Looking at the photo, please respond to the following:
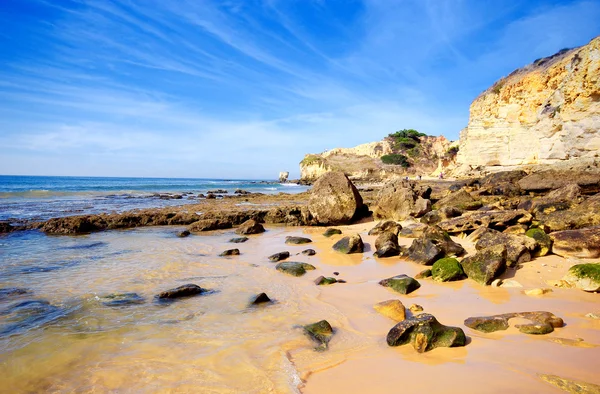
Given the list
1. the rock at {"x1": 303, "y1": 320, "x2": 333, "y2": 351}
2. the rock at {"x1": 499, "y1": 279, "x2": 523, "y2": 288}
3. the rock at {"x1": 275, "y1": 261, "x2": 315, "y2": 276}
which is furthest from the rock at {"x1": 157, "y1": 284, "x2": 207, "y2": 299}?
the rock at {"x1": 499, "y1": 279, "x2": 523, "y2": 288}

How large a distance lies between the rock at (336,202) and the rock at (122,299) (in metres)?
8.51

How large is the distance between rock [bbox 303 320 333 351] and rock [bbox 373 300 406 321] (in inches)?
35.4

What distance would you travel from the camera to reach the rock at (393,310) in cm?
452

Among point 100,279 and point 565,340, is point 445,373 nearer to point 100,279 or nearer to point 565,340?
point 565,340

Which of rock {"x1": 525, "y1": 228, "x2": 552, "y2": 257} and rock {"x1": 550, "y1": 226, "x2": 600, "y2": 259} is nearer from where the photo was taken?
rock {"x1": 550, "y1": 226, "x2": 600, "y2": 259}

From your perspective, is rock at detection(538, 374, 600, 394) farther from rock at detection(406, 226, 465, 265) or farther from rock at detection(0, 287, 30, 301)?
Answer: rock at detection(0, 287, 30, 301)

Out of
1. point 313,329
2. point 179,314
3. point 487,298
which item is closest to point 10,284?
point 179,314

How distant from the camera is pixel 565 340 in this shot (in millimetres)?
3494

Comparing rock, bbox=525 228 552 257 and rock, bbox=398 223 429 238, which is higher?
rock, bbox=525 228 552 257

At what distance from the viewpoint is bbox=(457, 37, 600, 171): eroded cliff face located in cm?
1953

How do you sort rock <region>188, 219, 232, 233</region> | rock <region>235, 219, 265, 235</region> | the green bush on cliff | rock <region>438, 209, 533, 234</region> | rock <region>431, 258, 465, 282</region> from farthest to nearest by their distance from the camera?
the green bush on cliff
rock <region>188, 219, 232, 233</region>
rock <region>235, 219, 265, 235</region>
rock <region>438, 209, 533, 234</region>
rock <region>431, 258, 465, 282</region>

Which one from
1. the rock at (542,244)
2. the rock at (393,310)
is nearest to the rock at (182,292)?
the rock at (393,310)

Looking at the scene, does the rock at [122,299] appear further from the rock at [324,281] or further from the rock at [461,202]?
the rock at [461,202]

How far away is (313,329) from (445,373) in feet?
5.50
